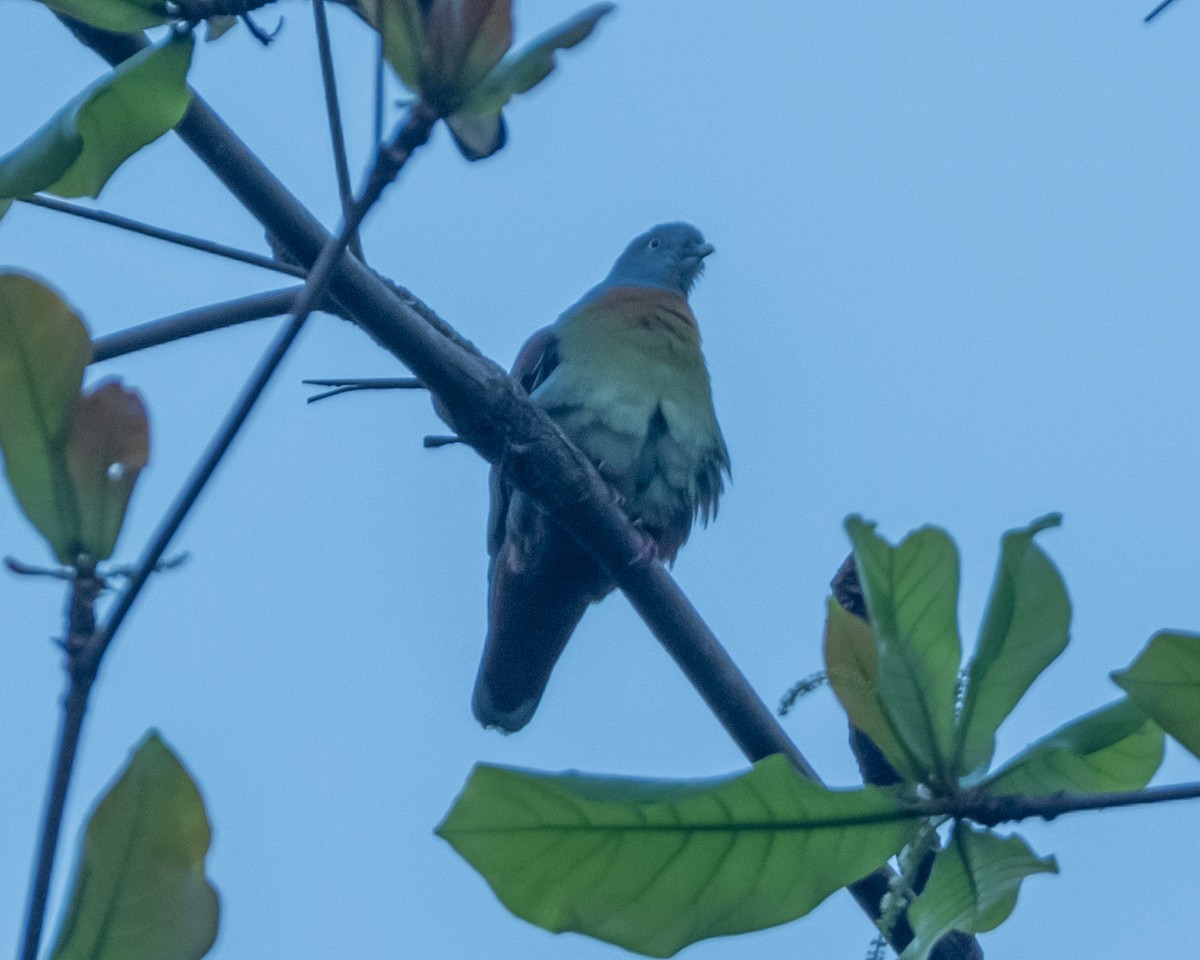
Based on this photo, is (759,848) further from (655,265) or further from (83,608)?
(655,265)

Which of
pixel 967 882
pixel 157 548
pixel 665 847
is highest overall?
pixel 157 548

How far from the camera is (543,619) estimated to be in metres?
4.86


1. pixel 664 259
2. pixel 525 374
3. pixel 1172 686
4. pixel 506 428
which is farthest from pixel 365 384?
pixel 664 259

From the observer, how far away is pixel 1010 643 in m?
1.66

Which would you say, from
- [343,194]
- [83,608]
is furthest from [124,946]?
[343,194]

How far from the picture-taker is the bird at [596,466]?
4.74 metres

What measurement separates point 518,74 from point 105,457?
1.93 feet

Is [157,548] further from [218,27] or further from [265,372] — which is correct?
[218,27]

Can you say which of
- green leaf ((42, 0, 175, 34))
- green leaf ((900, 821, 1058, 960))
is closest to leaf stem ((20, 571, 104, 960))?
green leaf ((42, 0, 175, 34))

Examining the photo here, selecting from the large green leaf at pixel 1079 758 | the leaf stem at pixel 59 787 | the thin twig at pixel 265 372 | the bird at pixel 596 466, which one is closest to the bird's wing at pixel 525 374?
the bird at pixel 596 466

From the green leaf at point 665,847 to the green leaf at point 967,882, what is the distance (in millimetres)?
67

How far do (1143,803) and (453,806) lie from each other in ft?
2.12

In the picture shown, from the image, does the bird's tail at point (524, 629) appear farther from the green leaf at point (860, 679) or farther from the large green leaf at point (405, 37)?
the large green leaf at point (405, 37)

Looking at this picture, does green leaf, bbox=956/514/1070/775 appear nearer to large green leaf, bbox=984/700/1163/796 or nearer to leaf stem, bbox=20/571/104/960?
large green leaf, bbox=984/700/1163/796
